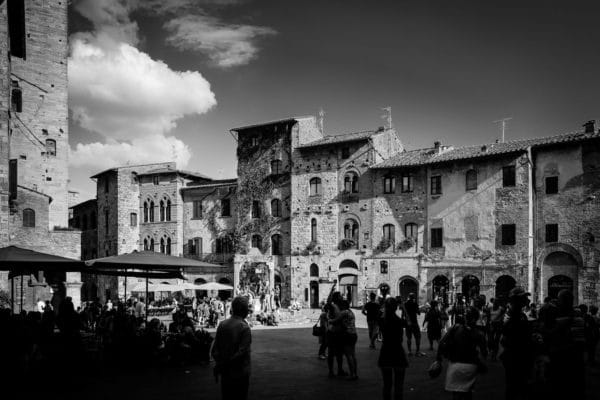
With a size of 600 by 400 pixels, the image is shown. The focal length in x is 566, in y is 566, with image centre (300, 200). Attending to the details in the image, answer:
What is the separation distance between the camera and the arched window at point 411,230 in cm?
3591

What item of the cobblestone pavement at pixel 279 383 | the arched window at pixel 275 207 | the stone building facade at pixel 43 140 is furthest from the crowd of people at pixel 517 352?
the arched window at pixel 275 207

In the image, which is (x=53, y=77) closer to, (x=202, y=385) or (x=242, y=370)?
(x=202, y=385)

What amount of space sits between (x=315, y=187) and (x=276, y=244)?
206 inches

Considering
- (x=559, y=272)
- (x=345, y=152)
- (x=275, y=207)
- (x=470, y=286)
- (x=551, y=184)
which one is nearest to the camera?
(x=559, y=272)

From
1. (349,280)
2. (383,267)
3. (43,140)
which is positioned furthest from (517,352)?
(43,140)

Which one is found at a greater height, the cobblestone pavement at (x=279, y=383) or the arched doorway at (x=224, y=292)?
the cobblestone pavement at (x=279, y=383)

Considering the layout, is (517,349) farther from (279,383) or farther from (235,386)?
(279,383)

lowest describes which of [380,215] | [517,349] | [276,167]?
[517,349]

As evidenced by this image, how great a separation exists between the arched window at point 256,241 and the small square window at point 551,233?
64.9 ft

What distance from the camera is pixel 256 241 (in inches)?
1666

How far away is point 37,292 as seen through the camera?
1251 inches

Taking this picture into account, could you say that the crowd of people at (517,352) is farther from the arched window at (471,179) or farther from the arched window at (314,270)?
the arched window at (314,270)

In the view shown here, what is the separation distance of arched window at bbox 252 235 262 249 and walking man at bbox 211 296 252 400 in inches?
1407

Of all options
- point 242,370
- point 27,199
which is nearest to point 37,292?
point 27,199
